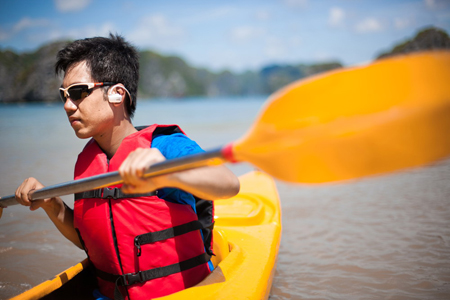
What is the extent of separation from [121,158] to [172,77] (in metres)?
146

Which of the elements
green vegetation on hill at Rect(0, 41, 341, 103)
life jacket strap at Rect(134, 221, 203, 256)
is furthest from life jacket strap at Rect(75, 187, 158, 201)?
green vegetation on hill at Rect(0, 41, 341, 103)

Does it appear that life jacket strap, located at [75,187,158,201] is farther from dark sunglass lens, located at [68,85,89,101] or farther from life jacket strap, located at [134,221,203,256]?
dark sunglass lens, located at [68,85,89,101]

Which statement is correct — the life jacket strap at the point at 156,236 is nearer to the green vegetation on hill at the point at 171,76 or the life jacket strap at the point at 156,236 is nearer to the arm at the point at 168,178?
the arm at the point at 168,178

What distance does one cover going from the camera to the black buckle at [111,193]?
1756mm

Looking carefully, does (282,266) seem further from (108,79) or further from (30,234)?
(30,234)

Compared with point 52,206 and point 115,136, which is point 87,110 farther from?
point 52,206

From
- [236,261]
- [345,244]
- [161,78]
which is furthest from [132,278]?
[161,78]

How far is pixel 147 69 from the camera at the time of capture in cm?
14475

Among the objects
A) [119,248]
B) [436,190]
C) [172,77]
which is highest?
[172,77]

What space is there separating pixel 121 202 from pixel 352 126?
1.17 m

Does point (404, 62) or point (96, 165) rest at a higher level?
point (404, 62)

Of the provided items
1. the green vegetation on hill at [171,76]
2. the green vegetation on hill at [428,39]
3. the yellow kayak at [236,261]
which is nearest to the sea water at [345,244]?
the yellow kayak at [236,261]

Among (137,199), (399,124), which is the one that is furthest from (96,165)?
(399,124)

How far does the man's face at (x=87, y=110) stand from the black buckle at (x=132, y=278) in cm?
74
